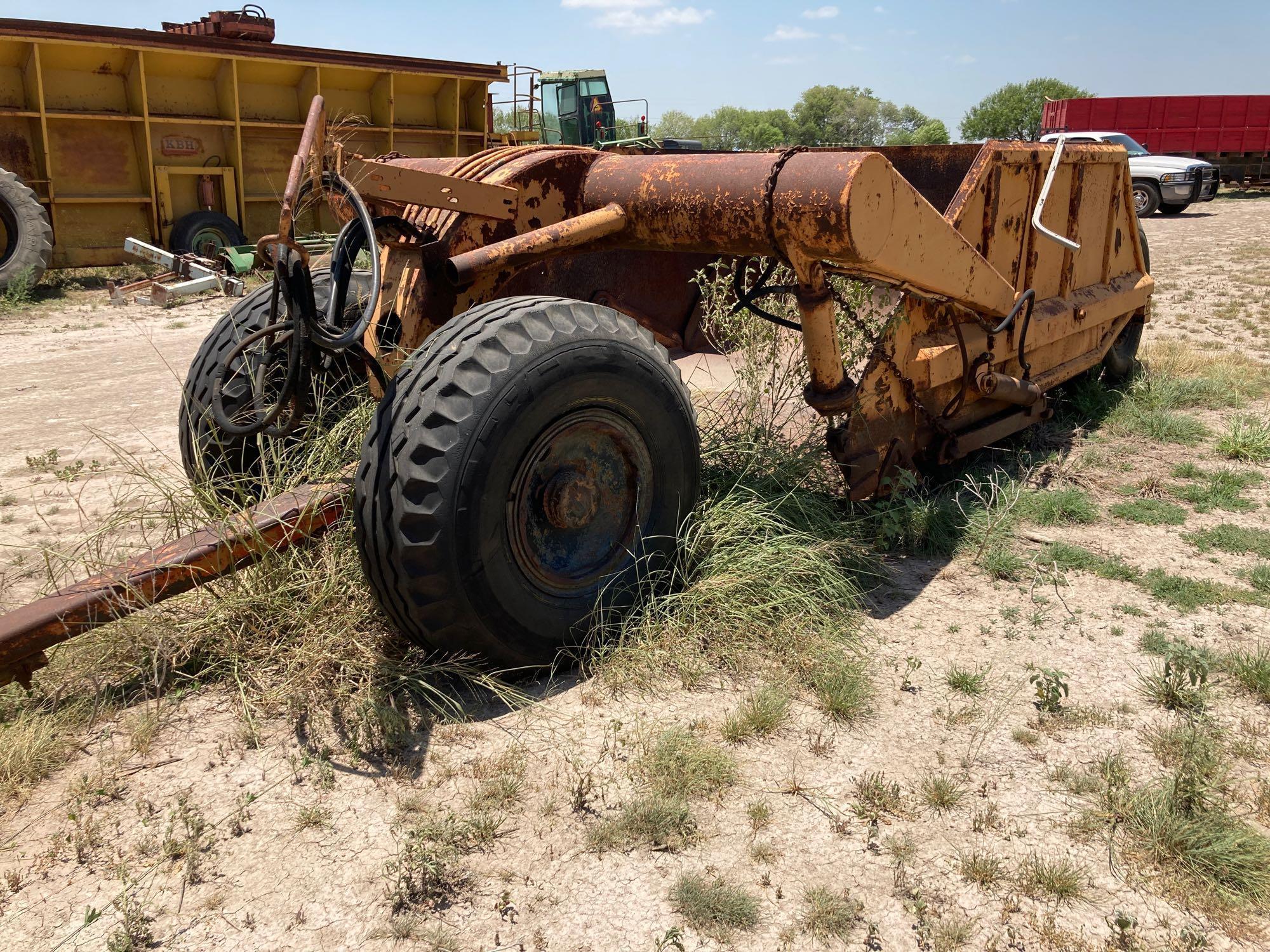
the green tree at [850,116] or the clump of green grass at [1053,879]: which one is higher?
the green tree at [850,116]

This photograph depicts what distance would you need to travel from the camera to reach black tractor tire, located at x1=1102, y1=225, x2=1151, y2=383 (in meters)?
6.23

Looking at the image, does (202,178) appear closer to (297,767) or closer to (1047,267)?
(1047,267)

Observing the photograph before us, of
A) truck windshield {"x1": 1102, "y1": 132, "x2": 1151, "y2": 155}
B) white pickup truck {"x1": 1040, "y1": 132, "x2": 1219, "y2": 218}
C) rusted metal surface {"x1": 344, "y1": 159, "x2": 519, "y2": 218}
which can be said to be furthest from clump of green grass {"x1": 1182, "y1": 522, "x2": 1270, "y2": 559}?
truck windshield {"x1": 1102, "y1": 132, "x2": 1151, "y2": 155}

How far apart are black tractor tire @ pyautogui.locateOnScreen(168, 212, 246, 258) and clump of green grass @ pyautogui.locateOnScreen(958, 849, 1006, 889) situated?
12129 mm

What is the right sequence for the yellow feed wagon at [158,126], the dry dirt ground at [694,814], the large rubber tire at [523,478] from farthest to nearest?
the yellow feed wagon at [158,126]
the large rubber tire at [523,478]
the dry dirt ground at [694,814]

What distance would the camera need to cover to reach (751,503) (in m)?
3.85

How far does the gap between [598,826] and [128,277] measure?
38.7ft

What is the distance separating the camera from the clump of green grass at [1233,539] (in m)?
4.12

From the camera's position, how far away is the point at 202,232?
493 inches

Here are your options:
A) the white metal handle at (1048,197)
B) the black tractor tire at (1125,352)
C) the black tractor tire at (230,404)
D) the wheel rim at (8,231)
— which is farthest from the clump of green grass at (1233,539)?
the wheel rim at (8,231)

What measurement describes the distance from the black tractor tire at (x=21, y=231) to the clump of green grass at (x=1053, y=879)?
11436 mm

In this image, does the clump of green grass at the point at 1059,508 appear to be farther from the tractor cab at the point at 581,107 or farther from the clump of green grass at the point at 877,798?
the tractor cab at the point at 581,107

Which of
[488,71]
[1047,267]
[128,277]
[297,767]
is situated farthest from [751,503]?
[488,71]

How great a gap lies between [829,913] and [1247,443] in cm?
432
